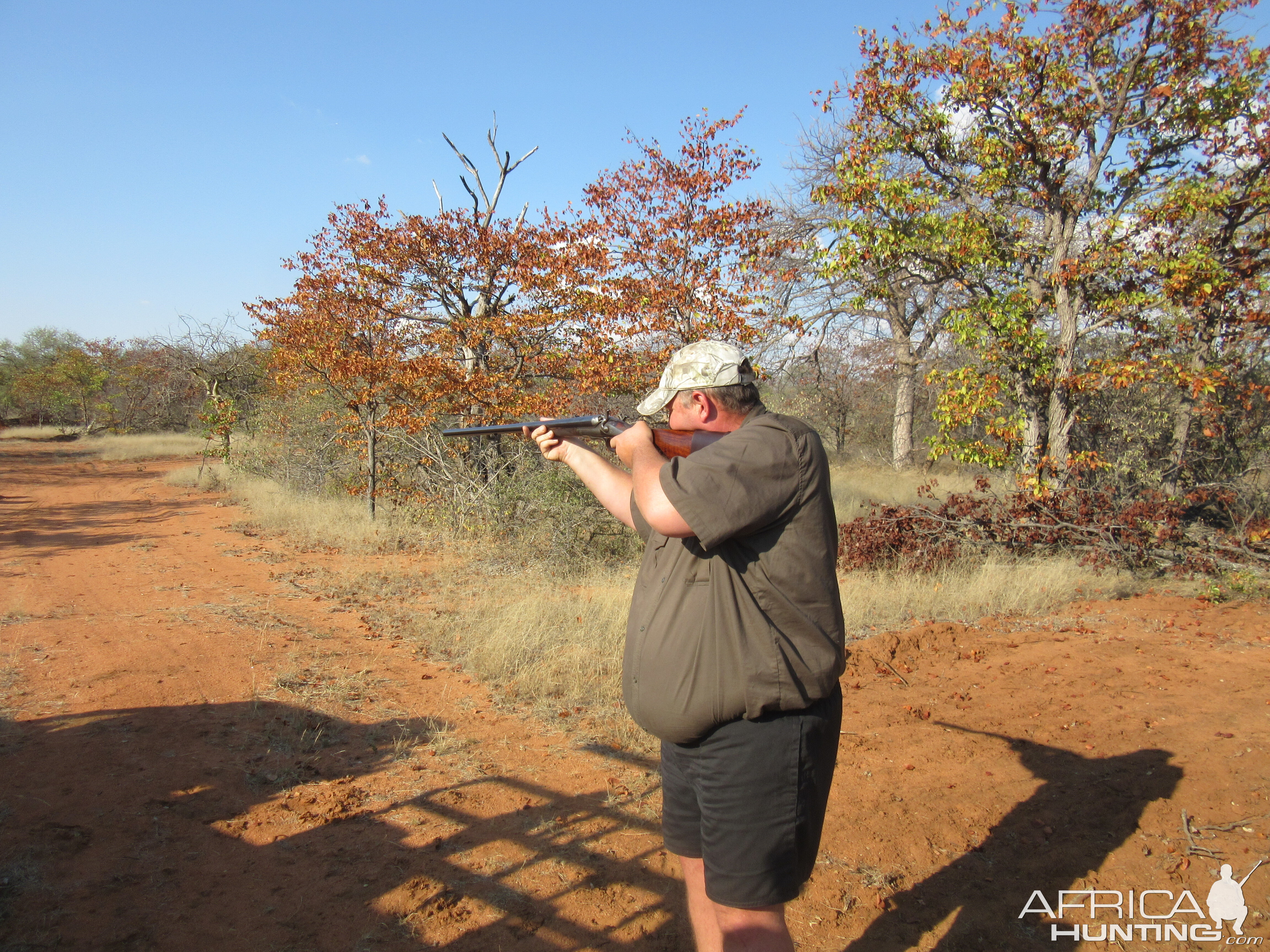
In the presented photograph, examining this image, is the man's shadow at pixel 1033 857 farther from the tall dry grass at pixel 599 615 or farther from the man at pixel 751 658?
the tall dry grass at pixel 599 615

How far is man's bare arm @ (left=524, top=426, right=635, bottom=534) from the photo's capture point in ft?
7.92

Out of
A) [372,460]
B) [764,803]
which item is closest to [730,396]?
[764,803]

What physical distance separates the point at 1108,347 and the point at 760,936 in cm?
1284

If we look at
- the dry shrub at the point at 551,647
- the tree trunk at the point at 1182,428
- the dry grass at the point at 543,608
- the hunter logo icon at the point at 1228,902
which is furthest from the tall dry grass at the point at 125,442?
the hunter logo icon at the point at 1228,902

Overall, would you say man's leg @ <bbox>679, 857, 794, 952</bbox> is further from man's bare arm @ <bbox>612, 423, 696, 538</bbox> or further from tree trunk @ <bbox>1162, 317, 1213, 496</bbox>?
tree trunk @ <bbox>1162, 317, 1213, 496</bbox>

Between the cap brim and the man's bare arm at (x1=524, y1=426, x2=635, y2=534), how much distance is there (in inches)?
6.0

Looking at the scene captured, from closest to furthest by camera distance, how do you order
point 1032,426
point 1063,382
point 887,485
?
point 1063,382, point 1032,426, point 887,485

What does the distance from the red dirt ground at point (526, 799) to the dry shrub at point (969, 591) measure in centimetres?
72

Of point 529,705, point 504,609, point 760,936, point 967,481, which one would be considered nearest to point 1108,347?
point 967,481

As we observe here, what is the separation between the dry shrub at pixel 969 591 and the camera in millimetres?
Result: 7156

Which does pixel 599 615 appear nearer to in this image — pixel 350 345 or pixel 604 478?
pixel 604 478

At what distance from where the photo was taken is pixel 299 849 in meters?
3.33

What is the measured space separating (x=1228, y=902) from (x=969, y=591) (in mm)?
4916

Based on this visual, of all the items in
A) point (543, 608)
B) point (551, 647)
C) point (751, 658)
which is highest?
point (751, 658)
